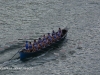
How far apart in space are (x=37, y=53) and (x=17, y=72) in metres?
5.99

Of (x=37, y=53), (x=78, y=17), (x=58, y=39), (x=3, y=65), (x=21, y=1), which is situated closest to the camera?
(x=3, y=65)

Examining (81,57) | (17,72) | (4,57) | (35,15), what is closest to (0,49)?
(4,57)

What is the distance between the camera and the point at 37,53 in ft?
175

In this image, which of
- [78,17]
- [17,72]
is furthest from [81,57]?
[78,17]

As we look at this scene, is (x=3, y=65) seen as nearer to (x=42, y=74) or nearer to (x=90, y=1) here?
(x=42, y=74)

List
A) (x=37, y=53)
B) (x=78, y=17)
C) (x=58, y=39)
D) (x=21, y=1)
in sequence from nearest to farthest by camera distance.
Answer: (x=37, y=53) < (x=58, y=39) < (x=78, y=17) < (x=21, y=1)

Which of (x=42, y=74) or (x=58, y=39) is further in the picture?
(x=58, y=39)

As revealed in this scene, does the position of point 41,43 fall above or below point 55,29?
above

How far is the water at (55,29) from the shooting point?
2018 inches

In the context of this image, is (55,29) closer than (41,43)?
No

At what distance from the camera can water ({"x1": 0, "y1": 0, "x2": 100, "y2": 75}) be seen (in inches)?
2018

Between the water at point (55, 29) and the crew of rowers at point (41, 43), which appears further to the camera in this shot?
the crew of rowers at point (41, 43)

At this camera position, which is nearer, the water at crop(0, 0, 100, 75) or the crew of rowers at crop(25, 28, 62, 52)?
the water at crop(0, 0, 100, 75)

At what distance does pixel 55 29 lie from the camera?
68.8 meters
